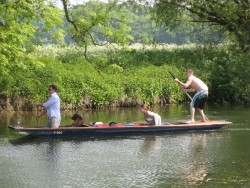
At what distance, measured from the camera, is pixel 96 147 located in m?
14.3

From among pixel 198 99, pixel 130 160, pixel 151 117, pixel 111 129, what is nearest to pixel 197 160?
pixel 130 160

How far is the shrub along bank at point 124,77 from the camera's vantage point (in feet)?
74.3

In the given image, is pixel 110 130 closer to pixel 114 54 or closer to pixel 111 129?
pixel 111 129

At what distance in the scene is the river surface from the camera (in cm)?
1045

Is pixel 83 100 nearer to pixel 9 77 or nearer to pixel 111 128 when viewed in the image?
pixel 9 77

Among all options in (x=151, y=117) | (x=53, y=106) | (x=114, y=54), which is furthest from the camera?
(x=114, y=54)

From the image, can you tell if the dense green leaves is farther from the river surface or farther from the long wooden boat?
the long wooden boat

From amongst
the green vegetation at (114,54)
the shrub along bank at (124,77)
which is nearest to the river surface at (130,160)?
the green vegetation at (114,54)

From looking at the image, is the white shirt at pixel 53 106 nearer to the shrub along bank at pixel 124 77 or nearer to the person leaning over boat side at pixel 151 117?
the person leaning over boat side at pixel 151 117

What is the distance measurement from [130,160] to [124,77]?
14122 millimetres

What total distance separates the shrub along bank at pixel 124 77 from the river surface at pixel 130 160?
478 cm

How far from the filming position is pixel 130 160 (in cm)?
1248

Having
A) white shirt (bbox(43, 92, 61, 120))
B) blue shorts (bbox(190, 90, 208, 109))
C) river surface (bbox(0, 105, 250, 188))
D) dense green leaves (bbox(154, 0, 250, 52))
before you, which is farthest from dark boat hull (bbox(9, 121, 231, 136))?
dense green leaves (bbox(154, 0, 250, 52))

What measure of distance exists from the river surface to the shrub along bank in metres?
4.78
